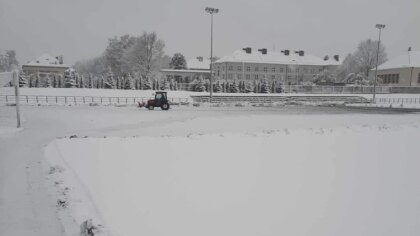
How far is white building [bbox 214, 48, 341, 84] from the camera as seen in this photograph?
90.8m

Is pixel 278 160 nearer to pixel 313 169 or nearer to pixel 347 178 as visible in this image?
pixel 313 169

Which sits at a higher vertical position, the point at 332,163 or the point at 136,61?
the point at 136,61

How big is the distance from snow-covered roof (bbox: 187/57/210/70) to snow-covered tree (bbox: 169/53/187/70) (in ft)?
18.2

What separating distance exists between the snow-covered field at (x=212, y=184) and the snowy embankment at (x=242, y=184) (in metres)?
0.03

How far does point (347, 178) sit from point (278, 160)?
2795 millimetres

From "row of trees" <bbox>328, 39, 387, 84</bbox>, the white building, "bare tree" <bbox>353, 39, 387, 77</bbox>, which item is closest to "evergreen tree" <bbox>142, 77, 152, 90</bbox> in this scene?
the white building

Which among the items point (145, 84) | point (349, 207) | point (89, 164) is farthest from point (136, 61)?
point (349, 207)

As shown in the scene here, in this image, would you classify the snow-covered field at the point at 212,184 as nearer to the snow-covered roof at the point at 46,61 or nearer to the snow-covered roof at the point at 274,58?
the snow-covered roof at the point at 274,58

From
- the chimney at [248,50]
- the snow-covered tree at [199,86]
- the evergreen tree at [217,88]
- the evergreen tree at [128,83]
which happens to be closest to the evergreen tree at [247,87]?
the evergreen tree at [217,88]

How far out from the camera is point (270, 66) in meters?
93.6

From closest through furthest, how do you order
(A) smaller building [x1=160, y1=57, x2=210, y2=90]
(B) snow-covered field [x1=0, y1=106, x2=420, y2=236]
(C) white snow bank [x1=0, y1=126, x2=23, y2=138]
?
1. (B) snow-covered field [x1=0, y1=106, x2=420, y2=236]
2. (C) white snow bank [x1=0, y1=126, x2=23, y2=138]
3. (A) smaller building [x1=160, y1=57, x2=210, y2=90]

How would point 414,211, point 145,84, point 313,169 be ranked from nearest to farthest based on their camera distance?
point 414,211
point 313,169
point 145,84

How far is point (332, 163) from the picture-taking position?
1253cm

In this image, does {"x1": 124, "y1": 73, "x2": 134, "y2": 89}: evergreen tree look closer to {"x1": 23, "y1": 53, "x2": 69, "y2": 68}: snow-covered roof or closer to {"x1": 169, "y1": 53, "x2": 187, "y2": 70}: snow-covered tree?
{"x1": 169, "y1": 53, "x2": 187, "y2": 70}: snow-covered tree
